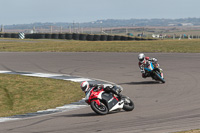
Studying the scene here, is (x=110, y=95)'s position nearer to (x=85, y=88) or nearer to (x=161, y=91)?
(x=85, y=88)

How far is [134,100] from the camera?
1279 centimetres

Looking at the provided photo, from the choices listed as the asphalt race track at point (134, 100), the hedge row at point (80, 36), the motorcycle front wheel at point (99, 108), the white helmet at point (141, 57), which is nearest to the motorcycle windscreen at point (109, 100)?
the motorcycle front wheel at point (99, 108)

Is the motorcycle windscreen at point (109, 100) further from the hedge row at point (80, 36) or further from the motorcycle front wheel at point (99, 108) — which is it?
the hedge row at point (80, 36)

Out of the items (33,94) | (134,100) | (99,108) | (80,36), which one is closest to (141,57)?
(134,100)

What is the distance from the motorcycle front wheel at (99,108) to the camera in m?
10.4

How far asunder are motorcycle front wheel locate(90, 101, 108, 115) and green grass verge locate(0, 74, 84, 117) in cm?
262

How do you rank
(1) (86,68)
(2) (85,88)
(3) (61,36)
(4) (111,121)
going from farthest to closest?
(3) (61,36), (1) (86,68), (2) (85,88), (4) (111,121)

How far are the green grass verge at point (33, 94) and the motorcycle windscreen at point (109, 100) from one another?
2740 millimetres

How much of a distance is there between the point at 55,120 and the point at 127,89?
18.1 feet

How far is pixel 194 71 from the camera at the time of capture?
64.4 ft

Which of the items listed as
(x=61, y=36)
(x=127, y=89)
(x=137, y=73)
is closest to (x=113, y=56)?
(x=137, y=73)

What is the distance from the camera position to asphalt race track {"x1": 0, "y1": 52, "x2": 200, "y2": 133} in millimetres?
9008

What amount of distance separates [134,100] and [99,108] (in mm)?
2479

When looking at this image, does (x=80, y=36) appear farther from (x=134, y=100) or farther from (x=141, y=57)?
(x=134, y=100)
